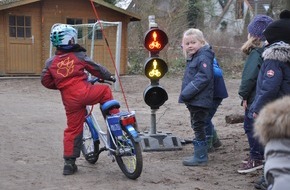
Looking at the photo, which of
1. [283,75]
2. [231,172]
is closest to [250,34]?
[283,75]

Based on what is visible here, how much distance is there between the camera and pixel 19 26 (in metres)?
19.4

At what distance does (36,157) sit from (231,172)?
2633 mm

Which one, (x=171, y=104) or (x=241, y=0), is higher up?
(x=241, y=0)

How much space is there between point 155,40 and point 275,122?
4826 mm

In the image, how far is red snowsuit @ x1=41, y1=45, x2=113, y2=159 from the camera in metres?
5.83

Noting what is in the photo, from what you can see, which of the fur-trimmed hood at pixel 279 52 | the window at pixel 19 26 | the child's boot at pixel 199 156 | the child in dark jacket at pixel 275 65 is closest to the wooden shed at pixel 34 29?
the window at pixel 19 26

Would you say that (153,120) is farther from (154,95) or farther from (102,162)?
(102,162)

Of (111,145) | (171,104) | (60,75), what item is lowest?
(171,104)

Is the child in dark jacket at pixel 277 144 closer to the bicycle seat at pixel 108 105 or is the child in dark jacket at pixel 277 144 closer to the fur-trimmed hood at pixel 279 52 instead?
the fur-trimmed hood at pixel 279 52

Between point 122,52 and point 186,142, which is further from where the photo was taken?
point 122,52

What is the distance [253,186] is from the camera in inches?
214

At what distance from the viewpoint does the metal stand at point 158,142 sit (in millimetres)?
7285

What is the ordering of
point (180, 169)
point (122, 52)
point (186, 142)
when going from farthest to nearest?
point (122, 52)
point (186, 142)
point (180, 169)

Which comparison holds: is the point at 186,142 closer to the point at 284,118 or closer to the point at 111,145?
the point at 111,145
